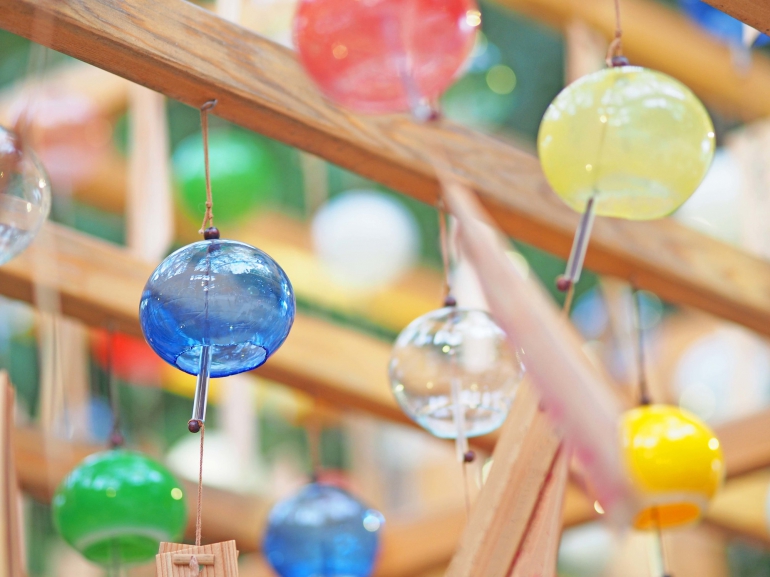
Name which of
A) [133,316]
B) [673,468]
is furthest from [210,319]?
[133,316]

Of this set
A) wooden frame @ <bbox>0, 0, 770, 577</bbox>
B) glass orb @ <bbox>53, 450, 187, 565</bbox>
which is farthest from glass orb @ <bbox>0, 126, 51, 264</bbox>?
glass orb @ <bbox>53, 450, 187, 565</bbox>

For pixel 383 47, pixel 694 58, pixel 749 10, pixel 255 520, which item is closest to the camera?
pixel 383 47

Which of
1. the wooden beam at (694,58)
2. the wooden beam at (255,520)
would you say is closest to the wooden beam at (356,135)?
the wooden beam at (255,520)

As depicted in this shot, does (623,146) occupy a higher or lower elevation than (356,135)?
lower

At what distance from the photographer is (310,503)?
2.58 meters

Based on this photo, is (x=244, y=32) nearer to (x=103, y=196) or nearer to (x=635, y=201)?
(x=635, y=201)

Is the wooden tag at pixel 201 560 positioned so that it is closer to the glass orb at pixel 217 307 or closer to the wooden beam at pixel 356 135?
the glass orb at pixel 217 307

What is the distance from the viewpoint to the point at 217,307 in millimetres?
1483

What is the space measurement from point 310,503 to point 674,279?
0.96m

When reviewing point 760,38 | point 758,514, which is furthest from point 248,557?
point 760,38

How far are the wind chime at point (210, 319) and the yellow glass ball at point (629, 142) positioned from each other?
0.46m

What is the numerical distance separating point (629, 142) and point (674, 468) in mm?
658

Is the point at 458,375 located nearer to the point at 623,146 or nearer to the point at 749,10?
the point at 623,146

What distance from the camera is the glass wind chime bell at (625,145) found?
1.60 metres
